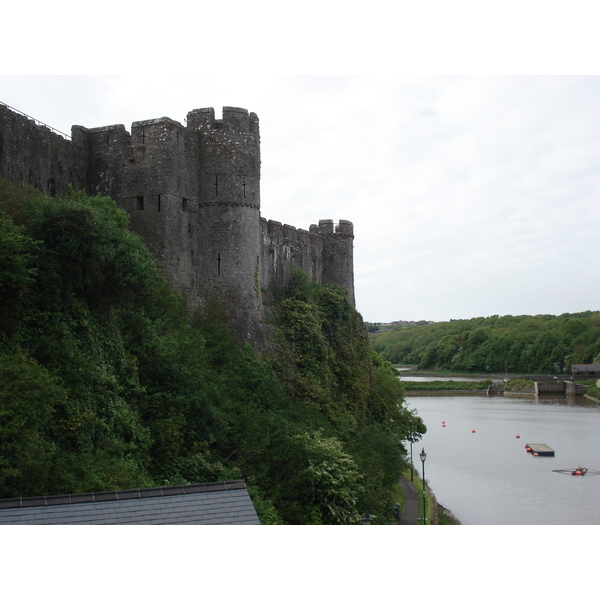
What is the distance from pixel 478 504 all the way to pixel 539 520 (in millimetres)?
3533

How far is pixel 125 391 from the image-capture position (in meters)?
16.3

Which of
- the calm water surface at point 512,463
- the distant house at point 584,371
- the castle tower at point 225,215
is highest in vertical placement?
the castle tower at point 225,215

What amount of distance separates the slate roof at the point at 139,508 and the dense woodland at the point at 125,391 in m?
2.00

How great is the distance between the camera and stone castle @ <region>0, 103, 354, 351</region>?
22406mm

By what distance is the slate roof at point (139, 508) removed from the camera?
8.46 meters

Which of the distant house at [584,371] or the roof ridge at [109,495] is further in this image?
the distant house at [584,371]

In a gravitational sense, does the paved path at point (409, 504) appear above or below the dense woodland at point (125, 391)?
below

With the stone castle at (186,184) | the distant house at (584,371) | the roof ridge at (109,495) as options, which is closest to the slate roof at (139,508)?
the roof ridge at (109,495)

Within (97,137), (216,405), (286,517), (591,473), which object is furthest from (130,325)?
(591,473)

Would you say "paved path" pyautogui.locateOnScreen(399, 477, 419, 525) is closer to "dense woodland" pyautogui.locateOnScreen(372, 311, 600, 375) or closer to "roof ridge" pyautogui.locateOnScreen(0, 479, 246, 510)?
"roof ridge" pyautogui.locateOnScreen(0, 479, 246, 510)

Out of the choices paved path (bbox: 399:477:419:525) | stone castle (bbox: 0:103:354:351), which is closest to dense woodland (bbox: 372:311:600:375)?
paved path (bbox: 399:477:419:525)

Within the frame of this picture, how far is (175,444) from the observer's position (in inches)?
634

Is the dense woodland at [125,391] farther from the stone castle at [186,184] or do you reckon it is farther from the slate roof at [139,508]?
the slate roof at [139,508]

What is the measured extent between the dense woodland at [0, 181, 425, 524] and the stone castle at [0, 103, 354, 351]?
1294mm
